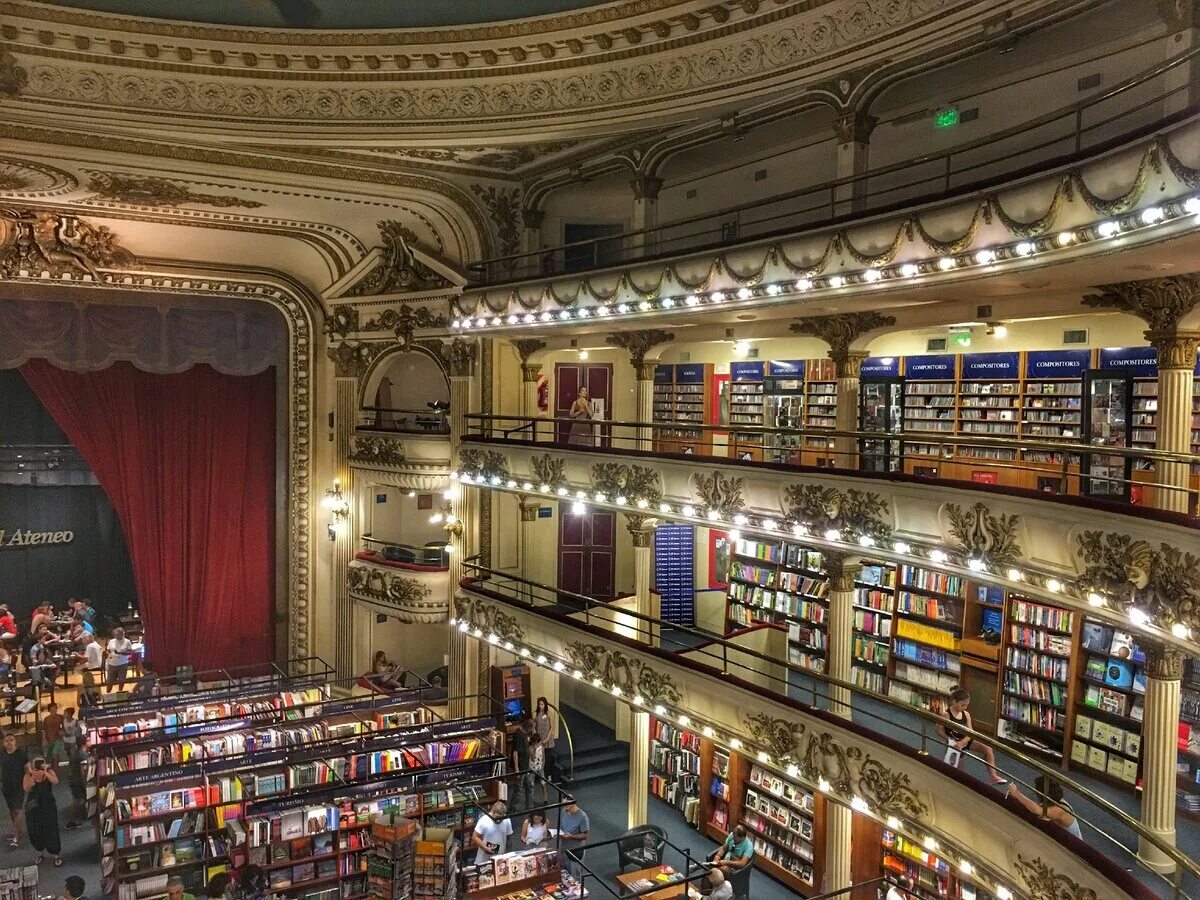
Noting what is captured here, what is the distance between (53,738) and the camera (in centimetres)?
1212

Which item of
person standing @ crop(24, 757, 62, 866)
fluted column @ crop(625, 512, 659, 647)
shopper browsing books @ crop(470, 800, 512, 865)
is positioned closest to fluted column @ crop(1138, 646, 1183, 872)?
shopper browsing books @ crop(470, 800, 512, 865)

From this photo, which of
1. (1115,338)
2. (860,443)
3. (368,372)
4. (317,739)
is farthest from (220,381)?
(1115,338)

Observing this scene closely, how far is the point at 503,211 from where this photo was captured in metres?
14.0

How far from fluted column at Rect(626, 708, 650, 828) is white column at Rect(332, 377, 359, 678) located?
627 centimetres

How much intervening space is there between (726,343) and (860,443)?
3764 millimetres

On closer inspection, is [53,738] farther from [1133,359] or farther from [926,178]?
[1133,359]

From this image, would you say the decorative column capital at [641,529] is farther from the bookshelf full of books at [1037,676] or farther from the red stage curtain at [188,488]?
the red stage curtain at [188,488]

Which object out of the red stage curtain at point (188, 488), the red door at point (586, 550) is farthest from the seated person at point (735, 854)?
the red stage curtain at point (188, 488)

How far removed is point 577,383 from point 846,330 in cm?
624

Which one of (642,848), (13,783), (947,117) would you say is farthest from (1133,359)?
(13,783)

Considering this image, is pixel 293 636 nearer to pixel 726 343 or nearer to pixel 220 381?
pixel 220 381

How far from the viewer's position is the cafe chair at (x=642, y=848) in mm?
10320

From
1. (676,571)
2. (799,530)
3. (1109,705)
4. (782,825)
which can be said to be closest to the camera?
(1109,705)

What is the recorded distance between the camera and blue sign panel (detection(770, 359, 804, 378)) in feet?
43.8
